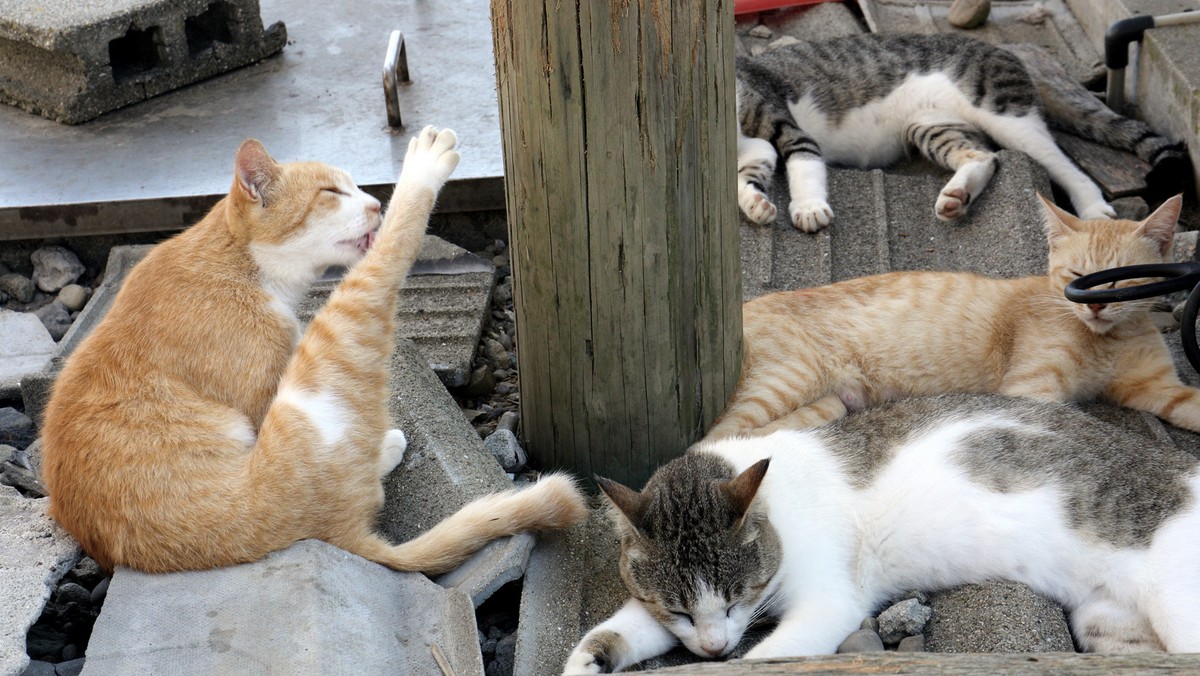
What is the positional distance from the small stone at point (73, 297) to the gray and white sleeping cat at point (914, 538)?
2822 millimetres

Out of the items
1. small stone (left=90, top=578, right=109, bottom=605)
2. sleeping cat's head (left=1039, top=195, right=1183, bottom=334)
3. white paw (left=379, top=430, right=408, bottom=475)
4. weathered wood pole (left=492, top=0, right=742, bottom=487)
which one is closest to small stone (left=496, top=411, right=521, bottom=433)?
weathered wood pole (left=492, top=0, right=742, bottom=487)

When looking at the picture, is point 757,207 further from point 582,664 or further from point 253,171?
point 582,664

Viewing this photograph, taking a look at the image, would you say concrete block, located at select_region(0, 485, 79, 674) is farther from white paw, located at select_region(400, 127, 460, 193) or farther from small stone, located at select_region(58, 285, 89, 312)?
small stone, located at select_region(58, 285, 89, 312)

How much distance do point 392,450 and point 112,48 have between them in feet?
11.9

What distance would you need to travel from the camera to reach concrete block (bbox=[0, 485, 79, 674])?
2.54m

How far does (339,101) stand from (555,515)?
133 inches

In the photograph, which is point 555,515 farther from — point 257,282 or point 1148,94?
point 1148,94

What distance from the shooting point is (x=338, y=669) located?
95.9 inches

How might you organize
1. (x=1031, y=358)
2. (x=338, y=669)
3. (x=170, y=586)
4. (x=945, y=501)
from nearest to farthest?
(x=338, y=669), (x=170, y=586), (x=945, y=501), (x=1031, y=358)

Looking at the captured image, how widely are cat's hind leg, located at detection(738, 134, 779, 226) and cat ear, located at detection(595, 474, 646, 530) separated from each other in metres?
2.13

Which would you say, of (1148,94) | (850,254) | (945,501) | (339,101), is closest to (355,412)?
(945,501)

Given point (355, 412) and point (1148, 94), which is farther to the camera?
point (1148, 94)

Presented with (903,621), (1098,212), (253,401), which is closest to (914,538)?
(903,621)

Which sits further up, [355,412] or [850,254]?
[355,412]
